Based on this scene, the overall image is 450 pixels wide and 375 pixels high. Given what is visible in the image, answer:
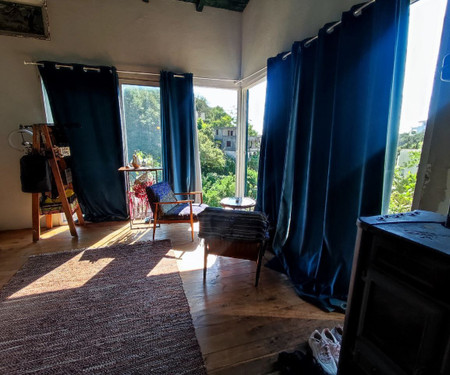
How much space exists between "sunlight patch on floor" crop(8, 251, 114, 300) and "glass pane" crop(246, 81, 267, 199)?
2.23m

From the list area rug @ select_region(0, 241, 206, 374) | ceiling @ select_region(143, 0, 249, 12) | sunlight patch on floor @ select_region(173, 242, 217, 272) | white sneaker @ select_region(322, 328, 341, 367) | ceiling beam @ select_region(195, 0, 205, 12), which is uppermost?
ceiling @ select_region(143, 0, 249, 12)

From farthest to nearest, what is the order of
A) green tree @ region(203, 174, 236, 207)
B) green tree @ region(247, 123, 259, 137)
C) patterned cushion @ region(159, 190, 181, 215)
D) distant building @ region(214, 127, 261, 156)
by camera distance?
green tree @ region(203, 174, 236, 207), distant building @ region(214, 127, 261, 156), green tree @ region(247, 123, 259, 137), patterned cushion @ region(159, 190, 181, 215)

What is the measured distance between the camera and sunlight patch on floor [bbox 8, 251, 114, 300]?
6.12 feet

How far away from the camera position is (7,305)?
66.6 inches

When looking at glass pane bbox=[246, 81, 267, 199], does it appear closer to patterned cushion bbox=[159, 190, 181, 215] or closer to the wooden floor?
patterned cushion bbox=[159, 190, 181, 215]

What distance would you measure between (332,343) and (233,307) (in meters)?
0.69

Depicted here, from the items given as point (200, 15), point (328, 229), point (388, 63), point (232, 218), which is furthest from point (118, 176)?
point (388, 63)

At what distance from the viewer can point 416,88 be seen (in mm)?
1346

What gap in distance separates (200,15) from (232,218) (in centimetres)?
311

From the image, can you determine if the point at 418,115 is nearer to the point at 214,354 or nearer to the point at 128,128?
the point at 214,354

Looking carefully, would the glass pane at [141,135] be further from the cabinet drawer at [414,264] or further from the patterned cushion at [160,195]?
the cabinet drawer at [414,264]

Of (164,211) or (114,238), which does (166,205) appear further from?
(114,238)

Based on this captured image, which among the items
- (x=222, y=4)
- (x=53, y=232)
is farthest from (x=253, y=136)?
(x=53, y=232)

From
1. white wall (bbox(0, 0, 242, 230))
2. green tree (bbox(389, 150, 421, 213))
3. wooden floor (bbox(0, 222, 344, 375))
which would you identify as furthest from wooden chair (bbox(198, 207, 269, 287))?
white wall (bbox(0, 0, 242, 230))
